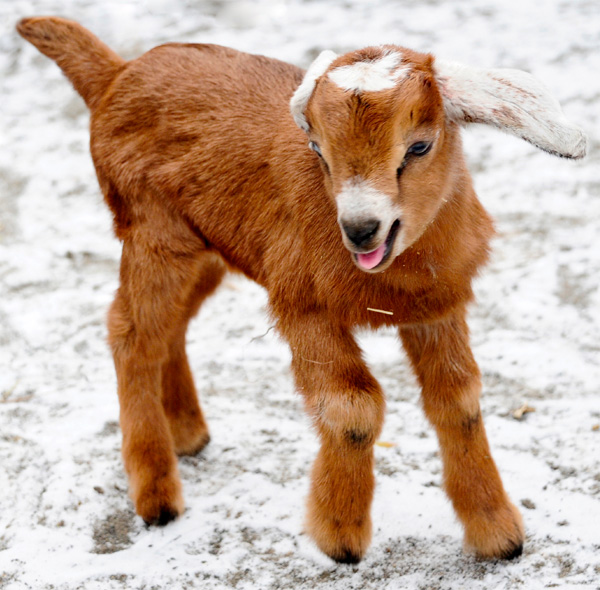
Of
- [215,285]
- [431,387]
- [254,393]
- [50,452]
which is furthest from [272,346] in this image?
[431,387]

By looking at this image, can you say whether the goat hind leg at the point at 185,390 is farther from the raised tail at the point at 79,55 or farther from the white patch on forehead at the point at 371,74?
the white patch on forehead at the point at 371,74

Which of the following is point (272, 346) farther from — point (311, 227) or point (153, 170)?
point (311, 227)

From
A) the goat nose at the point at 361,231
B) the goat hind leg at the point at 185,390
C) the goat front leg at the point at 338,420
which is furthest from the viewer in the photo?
the goat hind leg at the point at 185,390

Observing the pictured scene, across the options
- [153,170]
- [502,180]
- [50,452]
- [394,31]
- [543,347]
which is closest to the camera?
[153,170]

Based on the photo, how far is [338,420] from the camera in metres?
3.25

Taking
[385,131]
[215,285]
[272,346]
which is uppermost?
[385,131]

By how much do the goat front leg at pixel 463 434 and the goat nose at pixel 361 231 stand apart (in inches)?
32.9

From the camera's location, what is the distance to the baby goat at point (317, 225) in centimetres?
280

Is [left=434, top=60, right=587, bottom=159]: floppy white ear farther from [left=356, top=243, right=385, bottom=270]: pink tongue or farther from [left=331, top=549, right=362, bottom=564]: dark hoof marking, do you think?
[left=331, top=549, right=362, bottom=564]: dark hoof marking

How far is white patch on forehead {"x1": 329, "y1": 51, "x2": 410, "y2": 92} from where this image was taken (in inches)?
109

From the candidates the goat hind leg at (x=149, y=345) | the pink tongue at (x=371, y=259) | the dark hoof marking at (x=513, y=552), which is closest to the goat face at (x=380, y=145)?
the pink tongue at (x=371, y=259)

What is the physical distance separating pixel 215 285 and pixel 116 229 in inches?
25.3

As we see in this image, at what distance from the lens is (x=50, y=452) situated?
437 centimetres

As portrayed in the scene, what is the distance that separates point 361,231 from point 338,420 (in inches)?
34.5
